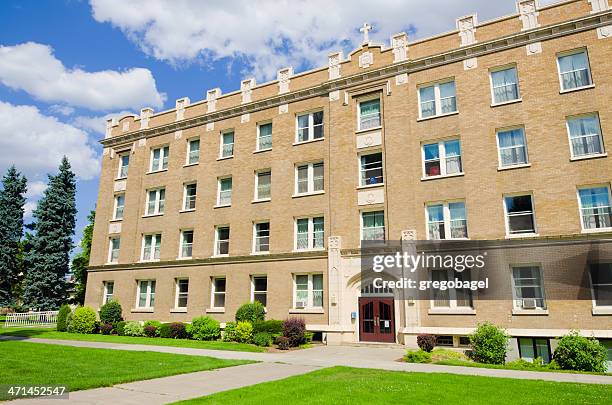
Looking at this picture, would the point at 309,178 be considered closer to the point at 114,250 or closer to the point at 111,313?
the point at 111,313

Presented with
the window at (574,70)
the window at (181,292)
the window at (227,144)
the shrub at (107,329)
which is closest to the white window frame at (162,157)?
the window at (227,144)

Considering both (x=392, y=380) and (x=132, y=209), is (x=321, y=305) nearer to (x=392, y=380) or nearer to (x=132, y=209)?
(x=392, y=380)

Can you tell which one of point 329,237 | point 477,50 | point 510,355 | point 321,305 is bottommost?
point 510,355

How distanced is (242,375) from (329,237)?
13.1 metres

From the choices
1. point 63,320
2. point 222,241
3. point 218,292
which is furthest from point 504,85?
point 63,320

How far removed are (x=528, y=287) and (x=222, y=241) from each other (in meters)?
18.9

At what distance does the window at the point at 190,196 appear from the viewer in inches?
1276

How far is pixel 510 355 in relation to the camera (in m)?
19.9

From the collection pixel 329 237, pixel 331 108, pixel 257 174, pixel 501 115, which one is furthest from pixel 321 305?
pixel 501 115

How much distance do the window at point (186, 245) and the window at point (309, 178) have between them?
30.2 feet

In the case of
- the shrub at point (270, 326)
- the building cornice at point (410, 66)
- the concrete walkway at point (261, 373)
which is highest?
the building cornice at point (410, 66)

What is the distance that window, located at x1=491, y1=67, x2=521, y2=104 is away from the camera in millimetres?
23406

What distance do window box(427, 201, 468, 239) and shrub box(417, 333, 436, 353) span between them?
17.8 feet

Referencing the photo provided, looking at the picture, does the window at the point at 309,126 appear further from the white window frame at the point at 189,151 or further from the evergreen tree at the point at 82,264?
the evergreen tree at the point at 82,264
